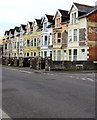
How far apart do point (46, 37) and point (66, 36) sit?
686cm

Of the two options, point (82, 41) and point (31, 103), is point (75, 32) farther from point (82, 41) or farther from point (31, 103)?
point (31, 103)

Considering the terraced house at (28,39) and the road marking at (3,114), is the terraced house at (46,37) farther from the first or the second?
the road marking at (3,114)

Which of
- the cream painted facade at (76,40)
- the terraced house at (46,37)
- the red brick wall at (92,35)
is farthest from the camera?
the terraced house at (46,37)

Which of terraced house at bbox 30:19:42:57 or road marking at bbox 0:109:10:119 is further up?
terraced house at bbox 30:19:42:57

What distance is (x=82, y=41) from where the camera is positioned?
97.1ft

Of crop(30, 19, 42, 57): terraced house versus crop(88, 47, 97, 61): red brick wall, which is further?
crop(30, 19, 42, 57): terraced house

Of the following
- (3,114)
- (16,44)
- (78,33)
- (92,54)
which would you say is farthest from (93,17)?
(16,44)

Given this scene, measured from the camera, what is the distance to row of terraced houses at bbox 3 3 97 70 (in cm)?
2944

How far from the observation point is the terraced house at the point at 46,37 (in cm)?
3787

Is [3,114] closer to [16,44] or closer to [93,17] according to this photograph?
[93,17]

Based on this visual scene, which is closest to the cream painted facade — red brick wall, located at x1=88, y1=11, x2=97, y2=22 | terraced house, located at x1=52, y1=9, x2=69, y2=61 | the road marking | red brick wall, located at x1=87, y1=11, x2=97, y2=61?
red brick wall, located at x1=87, y1=11, x2=97, y2=61

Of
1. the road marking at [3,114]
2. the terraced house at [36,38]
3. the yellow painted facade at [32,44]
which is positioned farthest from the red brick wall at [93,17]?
the road marking at [3,114]

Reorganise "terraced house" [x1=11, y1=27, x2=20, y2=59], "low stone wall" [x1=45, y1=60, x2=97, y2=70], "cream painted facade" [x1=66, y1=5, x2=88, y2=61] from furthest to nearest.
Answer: "terraced house" [x1=11, y1=27, x2=20, y2=59], "cream painted facade" [x1=66, y1=5, x2=88, y2=61], "low stone wall" [x1=45, y1=60, x2=97, y2=70]

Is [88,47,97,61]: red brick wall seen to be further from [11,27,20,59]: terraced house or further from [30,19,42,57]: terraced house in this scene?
[11,27,20,59]: terraced house
